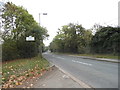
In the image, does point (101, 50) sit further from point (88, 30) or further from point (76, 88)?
point (76, 88)

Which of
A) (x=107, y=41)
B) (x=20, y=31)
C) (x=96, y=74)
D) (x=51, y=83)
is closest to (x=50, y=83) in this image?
(x=51, y=83)

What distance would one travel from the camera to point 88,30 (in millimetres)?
45438

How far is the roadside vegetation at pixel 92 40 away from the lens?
86.1ft

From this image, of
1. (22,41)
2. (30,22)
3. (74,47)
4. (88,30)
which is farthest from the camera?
(74,47)

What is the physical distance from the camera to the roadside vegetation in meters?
26.3

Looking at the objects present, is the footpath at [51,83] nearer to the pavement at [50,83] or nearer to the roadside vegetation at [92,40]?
the pavement at [50,83]

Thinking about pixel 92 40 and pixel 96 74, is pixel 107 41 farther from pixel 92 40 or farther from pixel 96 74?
pixel 96 74

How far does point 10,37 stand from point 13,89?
2110 centimetres

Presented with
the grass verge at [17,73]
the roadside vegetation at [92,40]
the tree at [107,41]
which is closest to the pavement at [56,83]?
the grass verge at [17,73]

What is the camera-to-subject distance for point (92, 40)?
1340 inches

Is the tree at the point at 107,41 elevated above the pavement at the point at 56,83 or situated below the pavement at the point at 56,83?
above

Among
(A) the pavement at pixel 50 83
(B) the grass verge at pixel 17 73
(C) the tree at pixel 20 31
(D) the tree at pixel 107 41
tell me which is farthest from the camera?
(D) the tree at pixel 107 41

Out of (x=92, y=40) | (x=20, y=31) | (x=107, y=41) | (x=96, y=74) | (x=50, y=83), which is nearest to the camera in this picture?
(x=50, y=83)

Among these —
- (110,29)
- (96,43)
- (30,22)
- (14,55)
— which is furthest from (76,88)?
(96,43)
